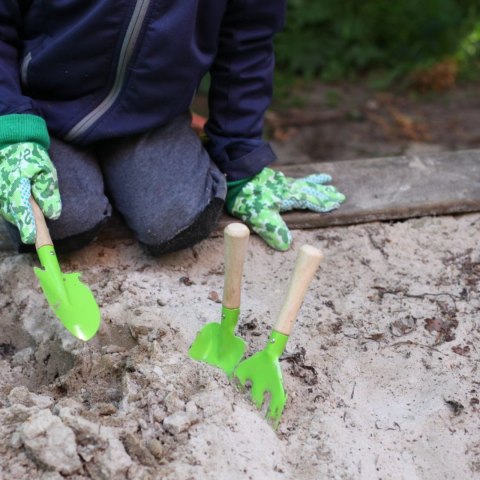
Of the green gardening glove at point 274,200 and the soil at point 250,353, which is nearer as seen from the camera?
the soil at point 250,353

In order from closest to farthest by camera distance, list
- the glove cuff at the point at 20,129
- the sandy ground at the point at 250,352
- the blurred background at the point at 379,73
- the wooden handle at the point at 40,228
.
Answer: the sandy ground at the point at 250,352 → the wooden handle at the point at 40,228 → the glove cuff at the point at 20,129 → the blurred background at the point at 379,73

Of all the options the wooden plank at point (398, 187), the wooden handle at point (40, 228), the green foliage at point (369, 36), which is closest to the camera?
the wooden handle at point (40, 228)

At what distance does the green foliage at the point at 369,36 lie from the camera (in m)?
3.59

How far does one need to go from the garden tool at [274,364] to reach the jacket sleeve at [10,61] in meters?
0.69

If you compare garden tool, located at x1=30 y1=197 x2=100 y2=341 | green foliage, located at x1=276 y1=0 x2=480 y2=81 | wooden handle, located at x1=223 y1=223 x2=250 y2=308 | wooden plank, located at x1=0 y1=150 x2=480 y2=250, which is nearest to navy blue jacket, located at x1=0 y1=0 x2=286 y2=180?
wooden plank, located at x1=0 y1=150 x2=480 y2=250

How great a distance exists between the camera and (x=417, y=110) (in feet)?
11.1

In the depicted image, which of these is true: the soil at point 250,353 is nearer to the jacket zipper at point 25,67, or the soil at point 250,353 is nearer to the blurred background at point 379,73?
the jacket zipper at point 25,67

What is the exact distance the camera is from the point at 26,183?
63.9 inches

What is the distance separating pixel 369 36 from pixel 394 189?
69.3 inches

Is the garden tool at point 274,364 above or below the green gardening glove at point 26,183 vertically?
below

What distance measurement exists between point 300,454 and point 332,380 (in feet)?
0.64

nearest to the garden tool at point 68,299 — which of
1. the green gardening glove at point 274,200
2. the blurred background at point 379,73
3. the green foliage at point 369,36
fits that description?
the green gardening glove at point 274,200

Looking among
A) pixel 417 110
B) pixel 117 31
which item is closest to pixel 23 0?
pixel 117 31

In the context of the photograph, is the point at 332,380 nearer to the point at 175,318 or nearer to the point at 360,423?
the point at 360,423
